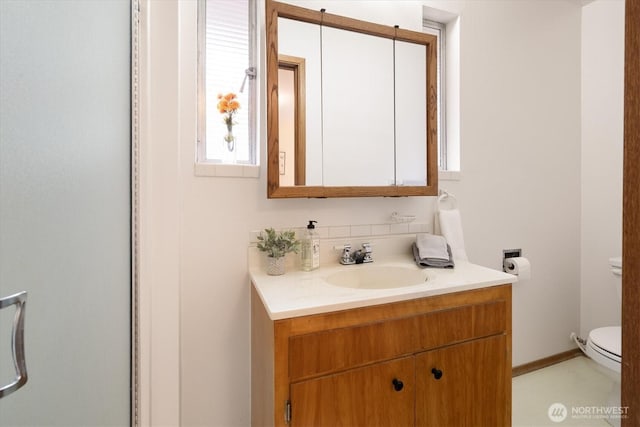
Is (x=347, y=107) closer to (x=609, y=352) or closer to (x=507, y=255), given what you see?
(x=507, y=255)

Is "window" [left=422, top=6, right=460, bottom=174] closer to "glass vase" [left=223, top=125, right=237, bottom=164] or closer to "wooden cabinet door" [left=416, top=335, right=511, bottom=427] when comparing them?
"wooden cabinet door" [left=416, top=335, right=511, bottom=427]

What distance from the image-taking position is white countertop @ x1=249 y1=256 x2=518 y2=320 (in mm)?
976

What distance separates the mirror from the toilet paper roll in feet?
2.19

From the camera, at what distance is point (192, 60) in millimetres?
1286

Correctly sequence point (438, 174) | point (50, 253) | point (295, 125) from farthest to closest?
point (438, 174) → point (295, 125) → point (50, 253)

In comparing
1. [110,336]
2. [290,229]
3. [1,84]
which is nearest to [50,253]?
[1,84]

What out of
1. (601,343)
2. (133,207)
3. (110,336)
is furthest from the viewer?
(601,343)

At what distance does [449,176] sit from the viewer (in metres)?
1.77

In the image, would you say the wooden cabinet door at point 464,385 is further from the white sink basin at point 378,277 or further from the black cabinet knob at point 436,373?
the white sink basin at point 378,277

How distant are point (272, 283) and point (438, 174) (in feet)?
3.45

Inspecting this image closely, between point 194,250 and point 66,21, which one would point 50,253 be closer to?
point 66,21

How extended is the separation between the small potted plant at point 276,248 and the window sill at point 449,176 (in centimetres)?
91

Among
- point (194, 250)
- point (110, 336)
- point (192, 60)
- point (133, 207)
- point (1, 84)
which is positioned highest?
point (192, 60)

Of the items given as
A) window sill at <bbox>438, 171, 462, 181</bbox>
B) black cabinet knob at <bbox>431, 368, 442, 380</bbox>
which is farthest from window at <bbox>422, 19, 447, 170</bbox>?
black cabinet knob at <bbox>431, 368, 442, 380</bbox>
